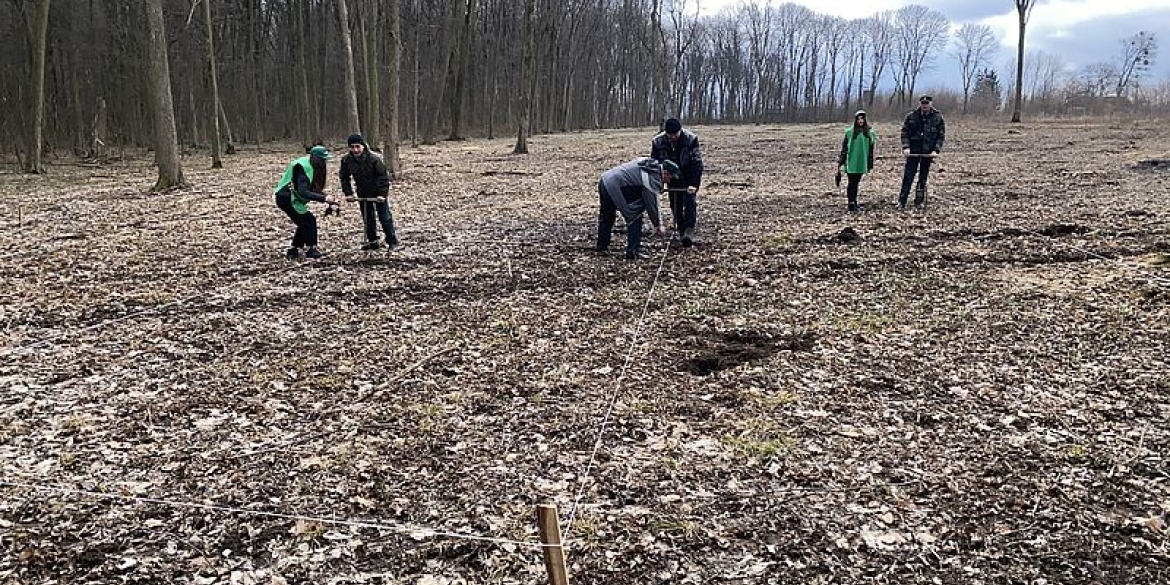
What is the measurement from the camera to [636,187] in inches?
362

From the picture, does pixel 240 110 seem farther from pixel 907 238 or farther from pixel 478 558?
pixel 478 558

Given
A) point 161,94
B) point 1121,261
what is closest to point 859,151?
point 1121,261

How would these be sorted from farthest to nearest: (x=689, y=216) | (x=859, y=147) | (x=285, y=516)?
(x=859, y=147) < (x=689, y=216) < (x=285, y=516)

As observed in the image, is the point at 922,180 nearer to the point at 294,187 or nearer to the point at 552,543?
the point at 294,187

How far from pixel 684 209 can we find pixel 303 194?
480cm

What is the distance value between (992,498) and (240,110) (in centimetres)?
3830

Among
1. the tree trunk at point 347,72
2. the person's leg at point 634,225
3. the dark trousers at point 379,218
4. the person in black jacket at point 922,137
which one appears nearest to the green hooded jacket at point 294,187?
the dark trousers at point 379,218

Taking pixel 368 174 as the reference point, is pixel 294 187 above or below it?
below

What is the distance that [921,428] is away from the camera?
4.85 m

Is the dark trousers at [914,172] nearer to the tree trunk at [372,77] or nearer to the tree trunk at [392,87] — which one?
the tree trunk at [392,87]

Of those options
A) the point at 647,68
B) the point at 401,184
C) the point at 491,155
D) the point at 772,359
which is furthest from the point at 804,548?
the point at 647,68

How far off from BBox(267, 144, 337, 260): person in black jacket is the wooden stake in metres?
8.01

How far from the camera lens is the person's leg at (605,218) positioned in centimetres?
947

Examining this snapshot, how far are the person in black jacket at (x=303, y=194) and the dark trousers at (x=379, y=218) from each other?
0.60 m
